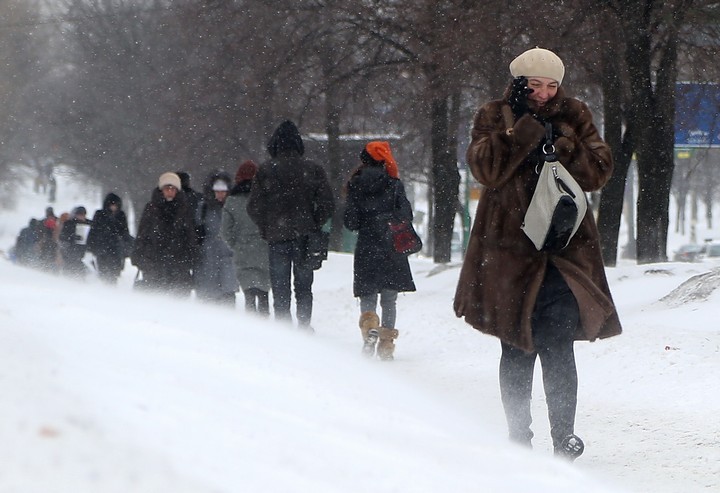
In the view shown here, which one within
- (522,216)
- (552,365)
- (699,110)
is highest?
(699,110)

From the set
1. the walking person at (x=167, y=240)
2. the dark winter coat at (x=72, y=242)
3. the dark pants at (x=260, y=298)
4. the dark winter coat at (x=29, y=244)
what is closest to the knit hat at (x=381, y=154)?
the dark pants at (x=260, y=298)

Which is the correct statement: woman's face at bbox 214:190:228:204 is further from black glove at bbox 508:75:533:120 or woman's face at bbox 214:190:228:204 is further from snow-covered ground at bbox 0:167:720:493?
black glove at bbox 508:75:533:120

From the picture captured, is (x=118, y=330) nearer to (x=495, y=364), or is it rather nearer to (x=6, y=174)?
(x=495, y=364)

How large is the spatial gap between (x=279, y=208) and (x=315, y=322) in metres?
5.66

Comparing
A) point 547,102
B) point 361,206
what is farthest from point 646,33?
point 547,102

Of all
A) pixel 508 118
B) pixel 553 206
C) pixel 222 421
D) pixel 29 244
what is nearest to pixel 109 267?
pixel 29 244

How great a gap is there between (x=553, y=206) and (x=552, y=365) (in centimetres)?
72

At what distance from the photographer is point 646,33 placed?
15938 mm

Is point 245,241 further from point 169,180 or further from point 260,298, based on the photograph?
point 169,180

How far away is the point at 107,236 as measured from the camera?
17.6 m

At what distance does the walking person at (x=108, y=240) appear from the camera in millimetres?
17406

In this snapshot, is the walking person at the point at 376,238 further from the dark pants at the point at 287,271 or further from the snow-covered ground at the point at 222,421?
the snow-covered ground at the point at 222,421

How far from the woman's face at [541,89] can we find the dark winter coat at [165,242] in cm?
628

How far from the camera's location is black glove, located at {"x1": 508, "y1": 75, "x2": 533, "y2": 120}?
18.2 ft
